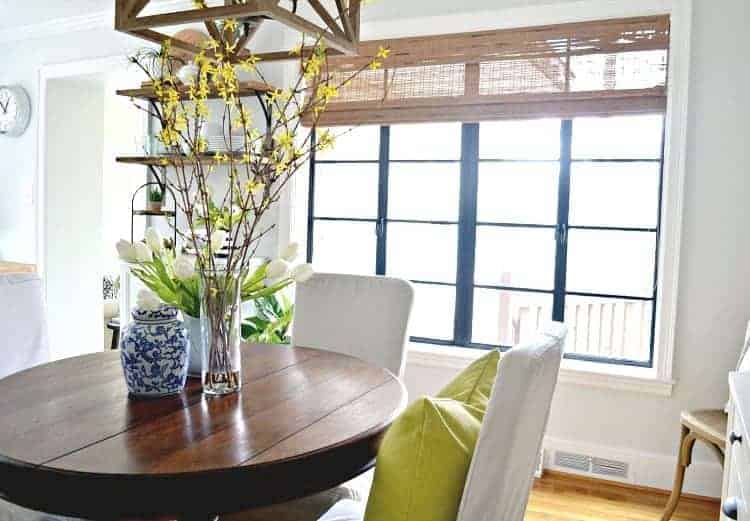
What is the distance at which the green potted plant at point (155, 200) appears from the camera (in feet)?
12.9

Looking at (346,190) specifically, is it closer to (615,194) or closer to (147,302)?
(615,194)

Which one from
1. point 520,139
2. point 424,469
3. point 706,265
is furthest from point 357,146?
point 424,469

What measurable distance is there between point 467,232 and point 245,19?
205 cm

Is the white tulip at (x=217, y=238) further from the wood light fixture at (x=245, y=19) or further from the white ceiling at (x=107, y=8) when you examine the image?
the white ceiling at (x=107, y=8)

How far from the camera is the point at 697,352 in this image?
292cm

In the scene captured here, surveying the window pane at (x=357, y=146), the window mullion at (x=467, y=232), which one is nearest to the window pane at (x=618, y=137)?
the window mullion at (x=467, y=232)

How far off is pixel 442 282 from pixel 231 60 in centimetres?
214

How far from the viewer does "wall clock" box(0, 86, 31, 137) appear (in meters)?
4.70

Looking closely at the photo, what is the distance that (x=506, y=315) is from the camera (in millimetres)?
3443

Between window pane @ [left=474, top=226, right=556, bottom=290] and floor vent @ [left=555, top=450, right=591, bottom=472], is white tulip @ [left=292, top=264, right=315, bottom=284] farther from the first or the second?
floor vent @ [left=555, top=450, right=591, bottom=472]

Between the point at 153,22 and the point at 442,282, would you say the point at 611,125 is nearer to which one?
the point at 442,282

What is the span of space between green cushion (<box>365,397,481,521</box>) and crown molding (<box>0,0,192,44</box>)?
3.61 metres

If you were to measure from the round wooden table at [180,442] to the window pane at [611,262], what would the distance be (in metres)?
1.73

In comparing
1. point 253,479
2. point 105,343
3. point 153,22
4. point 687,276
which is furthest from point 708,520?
point 105,343
